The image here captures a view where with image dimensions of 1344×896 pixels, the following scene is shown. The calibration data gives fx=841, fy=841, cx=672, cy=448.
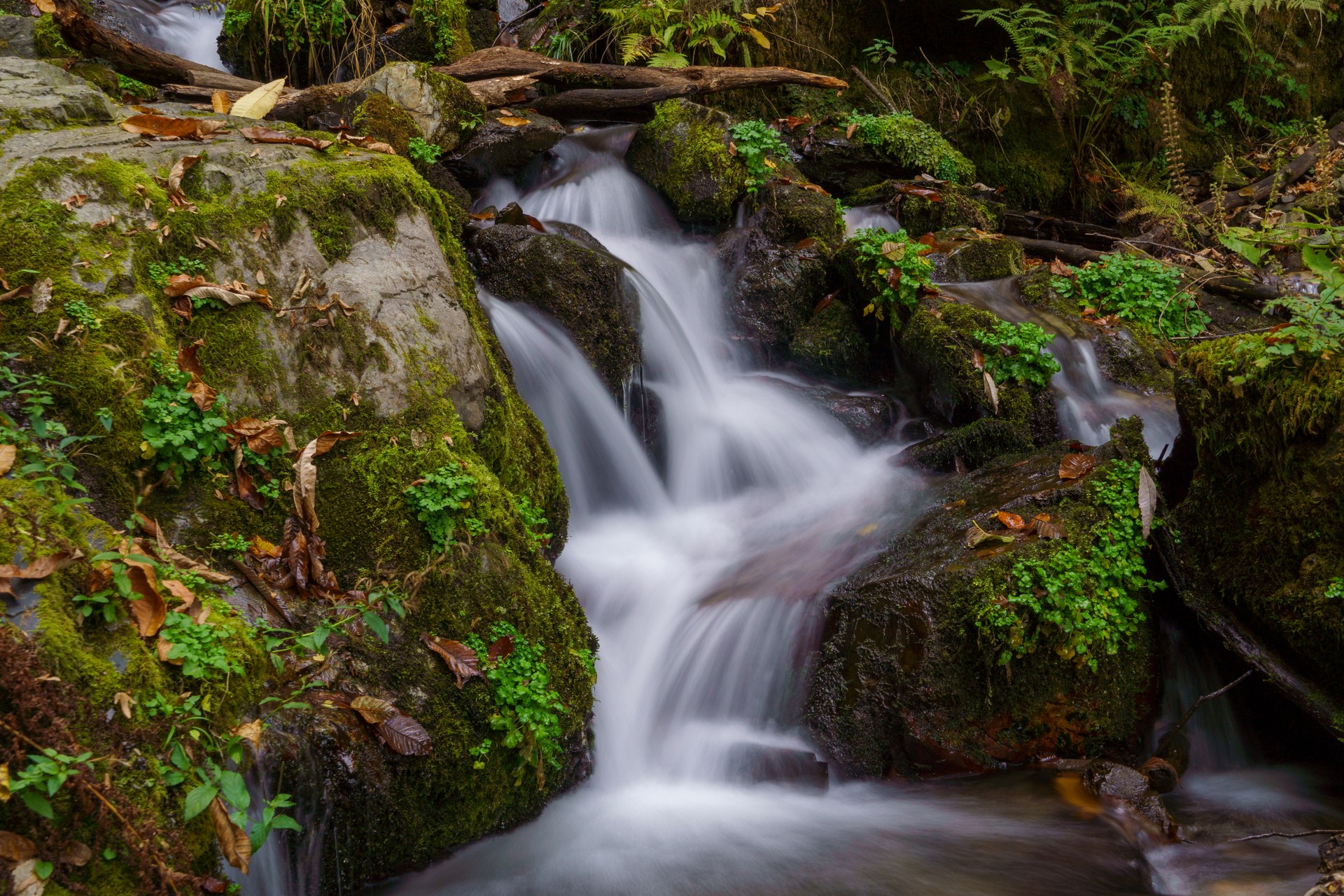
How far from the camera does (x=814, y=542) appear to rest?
5.37m

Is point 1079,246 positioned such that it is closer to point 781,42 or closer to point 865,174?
point 865,174

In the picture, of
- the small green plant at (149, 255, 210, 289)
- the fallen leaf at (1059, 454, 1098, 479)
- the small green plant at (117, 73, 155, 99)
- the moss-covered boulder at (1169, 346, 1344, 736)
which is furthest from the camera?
the small green plant at (117, 73, 155, 99)

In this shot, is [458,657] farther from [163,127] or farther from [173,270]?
[163,127]

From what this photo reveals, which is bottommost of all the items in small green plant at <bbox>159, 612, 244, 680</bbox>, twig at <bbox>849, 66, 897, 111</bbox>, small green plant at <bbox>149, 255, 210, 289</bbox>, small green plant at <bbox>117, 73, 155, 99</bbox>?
small green plant at <bbox>159, 612, 244, 680</bbox>

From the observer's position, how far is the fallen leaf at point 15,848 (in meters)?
1.90

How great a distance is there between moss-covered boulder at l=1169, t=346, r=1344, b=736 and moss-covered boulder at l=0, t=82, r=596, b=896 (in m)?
3.09

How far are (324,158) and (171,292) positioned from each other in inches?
47.7

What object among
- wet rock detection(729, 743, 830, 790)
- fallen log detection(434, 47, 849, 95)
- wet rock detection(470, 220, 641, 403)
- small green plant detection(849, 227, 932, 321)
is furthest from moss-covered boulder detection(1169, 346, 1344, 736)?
fallen log detection(434, 47, 849, 95)

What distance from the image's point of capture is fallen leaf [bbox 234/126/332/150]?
13.6 ft

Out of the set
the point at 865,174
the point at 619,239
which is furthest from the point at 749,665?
the point at 865,174

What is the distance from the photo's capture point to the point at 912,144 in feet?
29.6

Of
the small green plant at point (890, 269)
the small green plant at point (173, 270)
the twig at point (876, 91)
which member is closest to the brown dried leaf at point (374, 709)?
the small green plant at point (173, 270)

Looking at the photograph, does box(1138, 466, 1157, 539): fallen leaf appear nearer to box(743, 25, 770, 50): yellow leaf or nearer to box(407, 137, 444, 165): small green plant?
box(407, 137, 444, 165): small green plant

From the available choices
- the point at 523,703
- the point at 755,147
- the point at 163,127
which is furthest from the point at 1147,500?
the point at 163,127
